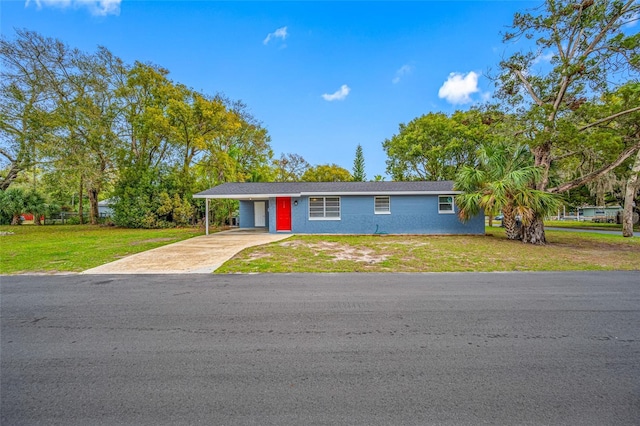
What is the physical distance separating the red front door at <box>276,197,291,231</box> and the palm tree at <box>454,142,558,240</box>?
30.7 feet

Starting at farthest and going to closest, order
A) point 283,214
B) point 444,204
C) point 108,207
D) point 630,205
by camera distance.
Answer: point 108,207
point 283,214
point 630,205
point 444,204

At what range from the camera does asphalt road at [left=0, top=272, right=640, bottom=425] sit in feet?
7.34

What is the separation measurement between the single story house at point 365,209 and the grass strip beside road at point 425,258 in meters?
4.28

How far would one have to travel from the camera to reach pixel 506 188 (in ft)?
41.1

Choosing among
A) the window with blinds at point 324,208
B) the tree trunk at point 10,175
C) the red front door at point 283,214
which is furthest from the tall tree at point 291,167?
the tree trunk at point 10,175

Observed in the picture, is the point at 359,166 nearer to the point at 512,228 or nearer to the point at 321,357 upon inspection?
the point at 512,228

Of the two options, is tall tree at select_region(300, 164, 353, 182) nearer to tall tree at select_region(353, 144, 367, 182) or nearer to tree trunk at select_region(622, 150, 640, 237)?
tall tree at select_region(353, 144, 367, 182)

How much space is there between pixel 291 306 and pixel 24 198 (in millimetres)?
36430

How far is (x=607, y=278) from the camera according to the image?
22.1 feet

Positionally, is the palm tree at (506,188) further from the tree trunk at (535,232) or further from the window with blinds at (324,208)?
the window with blinds at (324,208)

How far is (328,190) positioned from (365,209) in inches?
95.0

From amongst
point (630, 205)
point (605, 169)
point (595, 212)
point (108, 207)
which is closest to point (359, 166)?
point (630, 205)

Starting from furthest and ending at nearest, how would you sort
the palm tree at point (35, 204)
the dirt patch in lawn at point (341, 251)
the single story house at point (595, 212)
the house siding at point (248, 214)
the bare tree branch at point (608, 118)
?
A: the single story house at point (595, 212), the palm tree at point (35, 204), the house siding at point (248, 214), the bare tree branch at point (608, 118), the dirt patch in lawn at point (341, 251)

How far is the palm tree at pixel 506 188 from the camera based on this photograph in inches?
483
